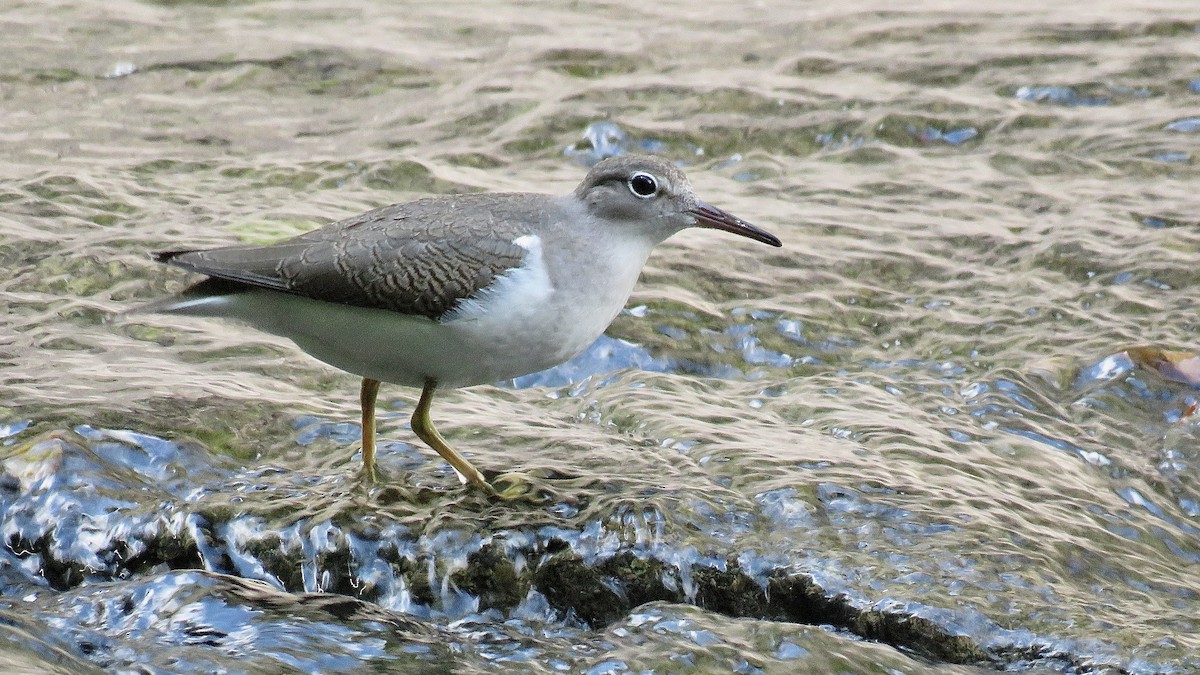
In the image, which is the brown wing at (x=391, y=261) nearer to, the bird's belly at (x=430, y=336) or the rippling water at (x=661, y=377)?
the bird's belly at (x=430, y=336)

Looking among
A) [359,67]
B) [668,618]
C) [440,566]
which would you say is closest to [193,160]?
[359,67]

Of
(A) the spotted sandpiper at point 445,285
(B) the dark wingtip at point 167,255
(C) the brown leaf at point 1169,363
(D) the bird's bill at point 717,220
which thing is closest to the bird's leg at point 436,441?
(A) the spotted sandpiper at point 445,285

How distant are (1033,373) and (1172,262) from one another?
1626mm

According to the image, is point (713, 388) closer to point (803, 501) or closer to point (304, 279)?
point (803, 501)

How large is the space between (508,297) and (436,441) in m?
0.76

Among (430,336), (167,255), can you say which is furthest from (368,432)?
(167,255)

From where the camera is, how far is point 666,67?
36.7 ft

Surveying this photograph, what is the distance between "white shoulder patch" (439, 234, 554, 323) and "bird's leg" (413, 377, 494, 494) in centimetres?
38

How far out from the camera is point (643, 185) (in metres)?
5.71

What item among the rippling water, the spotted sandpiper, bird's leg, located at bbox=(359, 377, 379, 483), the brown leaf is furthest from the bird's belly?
the brown leaf

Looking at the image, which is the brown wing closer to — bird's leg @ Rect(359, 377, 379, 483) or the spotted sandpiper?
the spotted sandpiper

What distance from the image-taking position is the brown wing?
5281mm

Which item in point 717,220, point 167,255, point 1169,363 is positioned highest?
point 717,220

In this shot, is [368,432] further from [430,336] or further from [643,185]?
[643,185]
